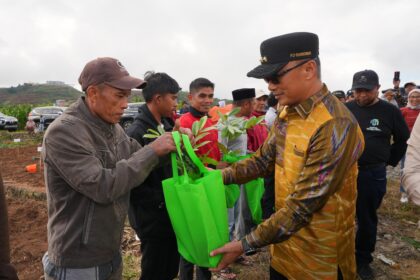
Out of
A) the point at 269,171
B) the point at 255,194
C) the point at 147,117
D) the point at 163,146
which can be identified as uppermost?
the point at 147,117

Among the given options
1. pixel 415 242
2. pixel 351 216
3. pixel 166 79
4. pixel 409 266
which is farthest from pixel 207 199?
pixel 415 242

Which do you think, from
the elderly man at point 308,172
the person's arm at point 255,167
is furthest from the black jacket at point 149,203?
the elderly man at point 308,172

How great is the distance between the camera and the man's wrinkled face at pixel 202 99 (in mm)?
3594

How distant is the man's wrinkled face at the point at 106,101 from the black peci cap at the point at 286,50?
0.73 m

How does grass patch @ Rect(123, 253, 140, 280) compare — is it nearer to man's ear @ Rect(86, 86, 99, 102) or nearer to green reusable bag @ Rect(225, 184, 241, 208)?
green reusable bag @ Rect(225, 184, 241, 208)

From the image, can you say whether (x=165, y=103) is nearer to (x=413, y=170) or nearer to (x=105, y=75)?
(x=105, y=75)

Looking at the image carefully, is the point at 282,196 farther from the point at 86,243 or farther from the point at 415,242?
the point at 415,242

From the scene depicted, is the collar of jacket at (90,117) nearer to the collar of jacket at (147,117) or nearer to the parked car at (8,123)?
the collar of jacket at (147,117)

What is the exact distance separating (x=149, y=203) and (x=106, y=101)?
2.79ft

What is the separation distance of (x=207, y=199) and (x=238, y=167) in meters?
0.49

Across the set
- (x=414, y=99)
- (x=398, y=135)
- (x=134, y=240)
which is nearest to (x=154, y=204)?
(x=134, y=240)

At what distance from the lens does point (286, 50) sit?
1486mm

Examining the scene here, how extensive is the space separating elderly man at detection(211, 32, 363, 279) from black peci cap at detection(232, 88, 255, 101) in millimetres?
2500

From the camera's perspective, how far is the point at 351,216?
167cm
